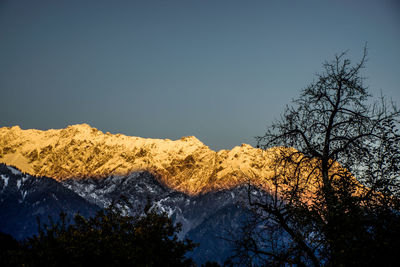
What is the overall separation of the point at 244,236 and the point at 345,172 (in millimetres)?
5136

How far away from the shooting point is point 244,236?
1248 centimetres

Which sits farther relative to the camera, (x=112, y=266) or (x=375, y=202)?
(x=112, y=266)

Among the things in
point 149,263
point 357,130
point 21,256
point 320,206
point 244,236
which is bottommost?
point 21,256

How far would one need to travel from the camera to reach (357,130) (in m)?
14.6

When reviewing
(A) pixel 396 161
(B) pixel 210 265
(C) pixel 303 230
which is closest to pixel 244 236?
(C) pixel 303 230

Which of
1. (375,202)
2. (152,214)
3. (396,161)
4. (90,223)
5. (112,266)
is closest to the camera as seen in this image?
(375,202)

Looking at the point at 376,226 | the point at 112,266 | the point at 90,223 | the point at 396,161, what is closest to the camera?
the point at 376,226

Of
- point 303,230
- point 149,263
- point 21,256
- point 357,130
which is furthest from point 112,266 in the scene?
point 357,130

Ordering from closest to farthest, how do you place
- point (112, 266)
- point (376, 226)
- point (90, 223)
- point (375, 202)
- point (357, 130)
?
1. point (376, 226)
2. point (375, 202)
3. point (357, 130)
4. point (112, 266)
5. point (90, 223)

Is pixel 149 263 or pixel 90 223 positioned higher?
pixel 90 223

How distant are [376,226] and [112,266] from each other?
1266 cm

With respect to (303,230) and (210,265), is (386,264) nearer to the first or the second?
(303,230)

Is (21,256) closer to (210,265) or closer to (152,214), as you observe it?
(152,214)

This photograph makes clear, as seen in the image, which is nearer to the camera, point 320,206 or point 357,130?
point 320,206
